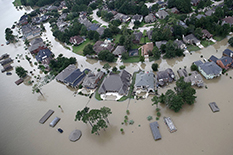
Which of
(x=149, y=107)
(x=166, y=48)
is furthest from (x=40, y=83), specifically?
(x=166, y=48)

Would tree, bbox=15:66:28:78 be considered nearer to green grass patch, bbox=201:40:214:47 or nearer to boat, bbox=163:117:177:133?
boat, bbox=163:117:177:133

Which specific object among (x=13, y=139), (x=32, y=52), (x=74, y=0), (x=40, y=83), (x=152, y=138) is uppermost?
(x=74, y=0)

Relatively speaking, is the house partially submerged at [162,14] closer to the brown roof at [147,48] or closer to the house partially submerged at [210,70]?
the brown roof at [147,48]

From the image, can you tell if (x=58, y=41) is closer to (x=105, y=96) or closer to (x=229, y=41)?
(x=105, y=96)

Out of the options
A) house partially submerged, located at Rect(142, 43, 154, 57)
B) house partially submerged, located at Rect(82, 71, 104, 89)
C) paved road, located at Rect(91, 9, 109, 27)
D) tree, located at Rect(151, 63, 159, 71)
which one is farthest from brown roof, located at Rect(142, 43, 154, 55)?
paved road, located at Rect(91, 9, 109, 27)

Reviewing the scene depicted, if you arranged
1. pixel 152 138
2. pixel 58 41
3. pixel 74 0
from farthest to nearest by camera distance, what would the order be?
pixel 74 0 → pixel 58 41 → pixel 152 138

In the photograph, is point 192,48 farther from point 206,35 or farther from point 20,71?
point 20,71
